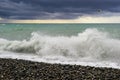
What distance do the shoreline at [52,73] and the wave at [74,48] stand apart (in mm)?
3679

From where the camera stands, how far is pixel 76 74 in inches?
330

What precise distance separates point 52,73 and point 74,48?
6902mm

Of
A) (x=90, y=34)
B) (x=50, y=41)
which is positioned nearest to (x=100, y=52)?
(x=90, y=34)

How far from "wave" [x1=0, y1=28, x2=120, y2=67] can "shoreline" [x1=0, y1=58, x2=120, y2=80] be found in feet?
12.1

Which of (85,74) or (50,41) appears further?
(50,41)

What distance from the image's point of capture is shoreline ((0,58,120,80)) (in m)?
8.02

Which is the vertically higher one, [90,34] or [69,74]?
[90,34]

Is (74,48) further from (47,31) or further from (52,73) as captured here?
(47,31)

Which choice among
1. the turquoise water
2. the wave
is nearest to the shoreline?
the wave

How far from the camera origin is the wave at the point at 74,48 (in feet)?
45.2

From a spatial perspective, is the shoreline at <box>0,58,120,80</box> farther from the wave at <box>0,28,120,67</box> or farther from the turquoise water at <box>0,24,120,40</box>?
the turquoise water at <box>0,24,120,40</box>

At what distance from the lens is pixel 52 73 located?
28.0 feet

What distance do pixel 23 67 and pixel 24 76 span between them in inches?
53.3

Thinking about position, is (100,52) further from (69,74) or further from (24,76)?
(24,76)
